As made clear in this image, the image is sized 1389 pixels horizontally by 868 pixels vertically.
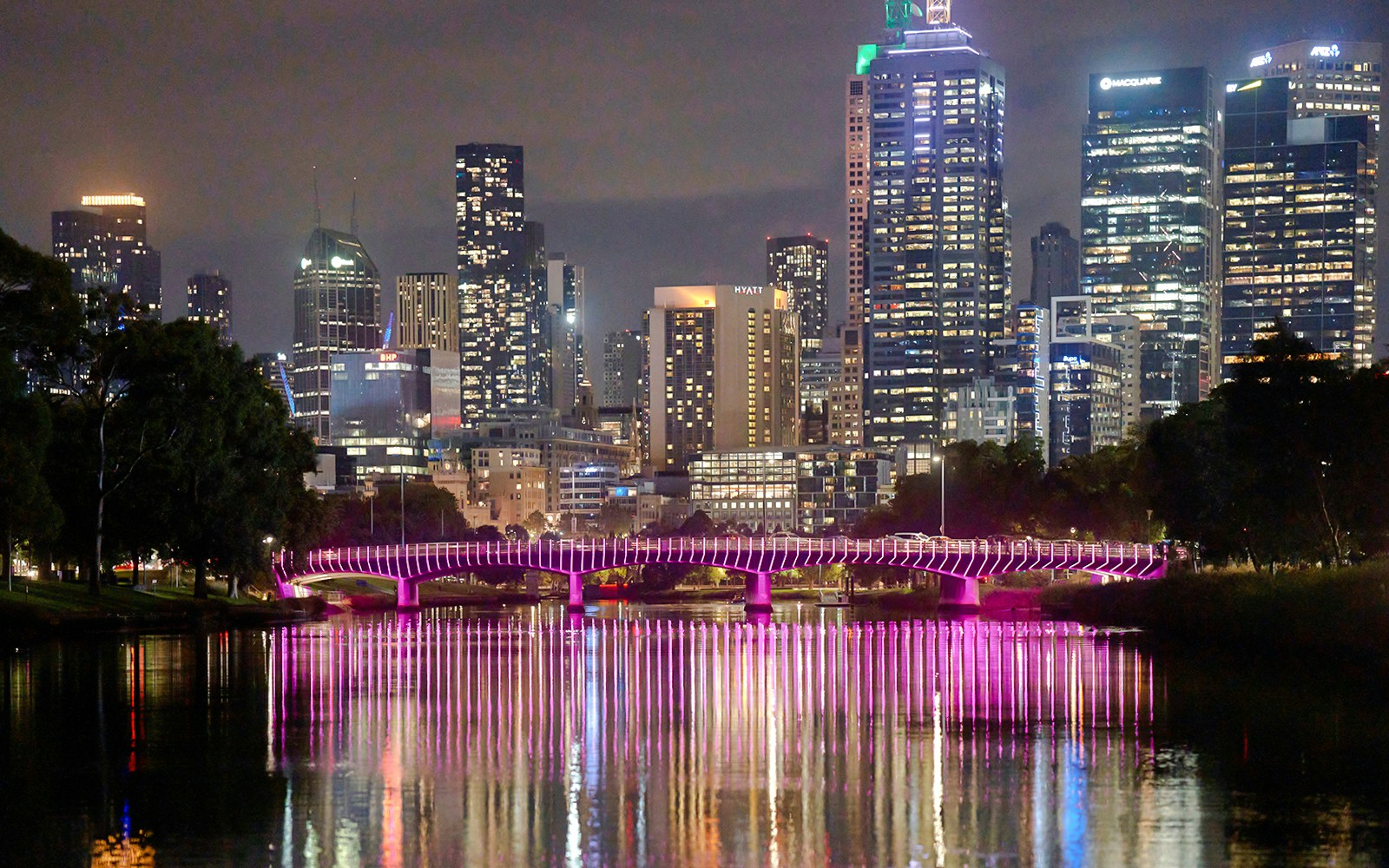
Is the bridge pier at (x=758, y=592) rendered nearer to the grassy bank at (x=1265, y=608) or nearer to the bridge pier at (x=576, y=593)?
the bridge pier at (x=576, y=593)

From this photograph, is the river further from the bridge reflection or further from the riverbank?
the riverbank

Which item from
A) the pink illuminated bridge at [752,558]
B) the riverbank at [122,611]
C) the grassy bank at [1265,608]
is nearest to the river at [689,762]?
the grassy bank at [1265,608]

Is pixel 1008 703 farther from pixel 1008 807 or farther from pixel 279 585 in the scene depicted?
pixel 279 585

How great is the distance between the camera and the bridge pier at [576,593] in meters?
163

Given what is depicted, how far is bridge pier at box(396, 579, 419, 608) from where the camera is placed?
16388 cm

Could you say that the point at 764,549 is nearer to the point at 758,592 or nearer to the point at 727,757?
the point at 758,592

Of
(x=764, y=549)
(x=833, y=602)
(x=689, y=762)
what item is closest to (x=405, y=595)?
(x=764, y=549)

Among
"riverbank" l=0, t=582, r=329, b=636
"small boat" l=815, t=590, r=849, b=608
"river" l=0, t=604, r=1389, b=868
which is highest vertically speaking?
"river" l=0, t=604, r=1389, b=868

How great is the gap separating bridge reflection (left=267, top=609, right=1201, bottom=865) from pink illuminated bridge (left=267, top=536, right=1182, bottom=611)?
5577 cm

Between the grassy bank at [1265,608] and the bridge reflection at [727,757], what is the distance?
26.9 ft

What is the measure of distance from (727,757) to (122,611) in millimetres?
71297

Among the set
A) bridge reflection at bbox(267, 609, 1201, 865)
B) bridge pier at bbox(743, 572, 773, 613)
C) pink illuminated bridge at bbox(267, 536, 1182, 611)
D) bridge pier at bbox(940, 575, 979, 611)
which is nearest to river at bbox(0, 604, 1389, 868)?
bridge reflection at bbox(267, 609, 1201, 865)

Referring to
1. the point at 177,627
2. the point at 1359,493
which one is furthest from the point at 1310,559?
the point at 177,627

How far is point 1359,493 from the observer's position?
89500 millimetres
